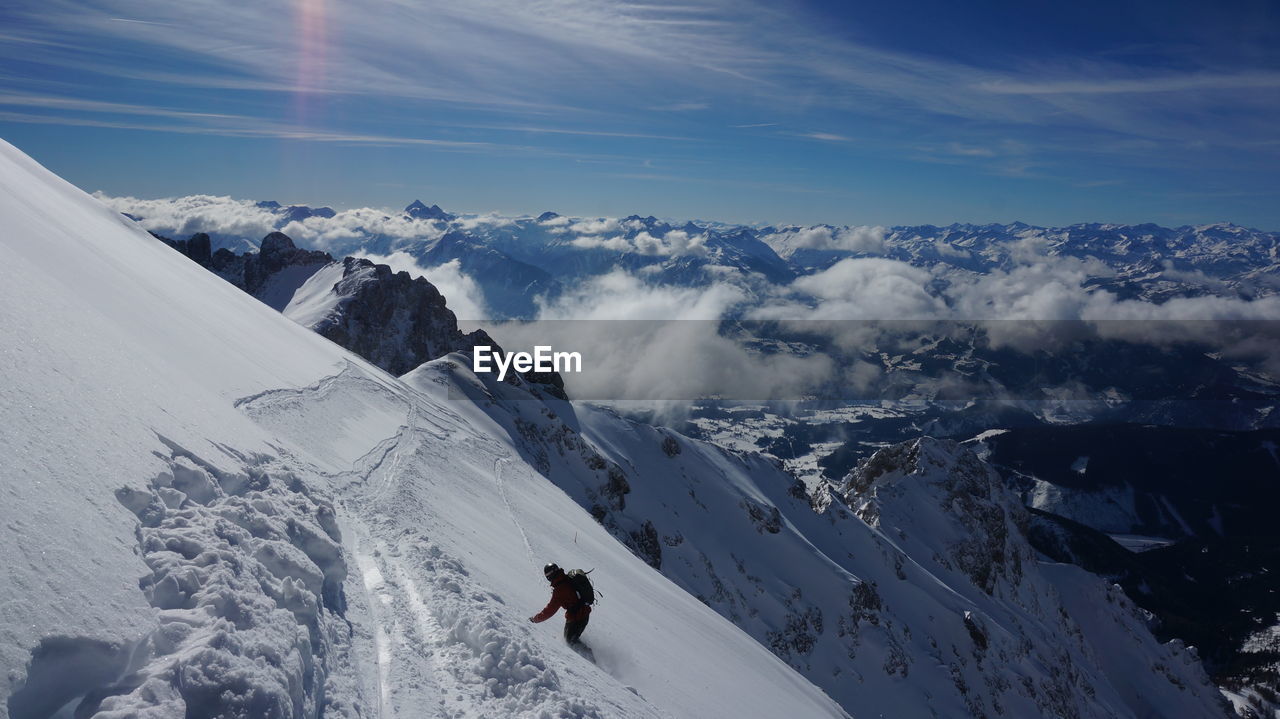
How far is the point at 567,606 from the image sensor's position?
1405cm

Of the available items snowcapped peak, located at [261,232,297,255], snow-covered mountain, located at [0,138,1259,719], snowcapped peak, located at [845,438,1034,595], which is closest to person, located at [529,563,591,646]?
snow-covered mountain, located at [0,138,1259,719]

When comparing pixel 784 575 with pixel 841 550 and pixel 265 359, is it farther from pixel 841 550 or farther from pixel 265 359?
pixel 265 359

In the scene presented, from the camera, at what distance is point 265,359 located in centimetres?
2456

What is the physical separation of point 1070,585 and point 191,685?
153861 millimetres

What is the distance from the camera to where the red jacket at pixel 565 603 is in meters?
14.1

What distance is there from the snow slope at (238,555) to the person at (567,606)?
1.56ft

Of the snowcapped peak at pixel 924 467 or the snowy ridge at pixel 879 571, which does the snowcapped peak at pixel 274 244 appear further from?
the snowcapped peak at pixel 924 467

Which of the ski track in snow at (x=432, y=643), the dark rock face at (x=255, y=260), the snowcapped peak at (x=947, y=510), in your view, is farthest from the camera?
the dark rock face at (x=255, y=260)

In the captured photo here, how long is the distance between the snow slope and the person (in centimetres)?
48

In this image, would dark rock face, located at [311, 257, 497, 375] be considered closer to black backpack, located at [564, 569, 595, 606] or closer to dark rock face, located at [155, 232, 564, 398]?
dark rock face, located at [155, 232, 564, 398]

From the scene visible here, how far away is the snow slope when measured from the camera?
6.99 metres

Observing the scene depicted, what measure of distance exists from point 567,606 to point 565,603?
3.2 inches

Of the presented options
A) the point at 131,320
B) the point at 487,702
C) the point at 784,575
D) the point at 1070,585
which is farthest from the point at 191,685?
the point at 1070,585

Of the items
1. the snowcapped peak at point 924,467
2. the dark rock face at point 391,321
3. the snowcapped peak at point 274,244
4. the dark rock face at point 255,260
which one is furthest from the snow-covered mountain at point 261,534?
the snowcapped peak at point 274,244
